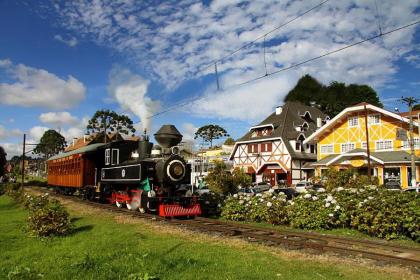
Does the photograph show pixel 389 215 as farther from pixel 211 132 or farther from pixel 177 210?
pixel 211 132

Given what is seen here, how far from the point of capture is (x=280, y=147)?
46.4 metres

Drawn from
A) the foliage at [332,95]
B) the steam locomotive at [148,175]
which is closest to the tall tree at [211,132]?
the foliage at [332,95]

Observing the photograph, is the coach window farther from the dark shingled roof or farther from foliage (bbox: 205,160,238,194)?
the dark shingled roof

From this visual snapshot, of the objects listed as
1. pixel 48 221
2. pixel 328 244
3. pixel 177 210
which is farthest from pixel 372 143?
pixel 48 221

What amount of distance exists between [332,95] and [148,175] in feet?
183

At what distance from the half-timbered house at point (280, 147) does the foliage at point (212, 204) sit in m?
28.6

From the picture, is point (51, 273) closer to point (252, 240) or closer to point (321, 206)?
point (252, 240)

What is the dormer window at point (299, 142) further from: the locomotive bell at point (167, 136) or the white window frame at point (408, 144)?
the locomotive bell at point (167, 136)

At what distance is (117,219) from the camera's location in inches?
571

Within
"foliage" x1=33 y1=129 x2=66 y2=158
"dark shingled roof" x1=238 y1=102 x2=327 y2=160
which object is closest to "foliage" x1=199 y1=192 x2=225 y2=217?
"dark shingled roof" x1=238 y1=102 x2=327 y2=160

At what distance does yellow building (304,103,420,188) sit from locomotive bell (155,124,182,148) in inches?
816

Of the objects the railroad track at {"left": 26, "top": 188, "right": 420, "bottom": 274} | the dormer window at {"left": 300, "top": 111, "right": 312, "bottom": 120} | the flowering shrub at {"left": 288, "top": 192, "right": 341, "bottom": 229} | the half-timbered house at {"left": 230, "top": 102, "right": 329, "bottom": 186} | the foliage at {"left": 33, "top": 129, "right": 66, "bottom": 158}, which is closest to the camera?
the railroad track at {"left": 26, "top": 188, "right": 420, "bottom": 274}

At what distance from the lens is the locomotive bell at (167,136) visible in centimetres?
1611

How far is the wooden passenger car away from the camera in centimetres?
2138
